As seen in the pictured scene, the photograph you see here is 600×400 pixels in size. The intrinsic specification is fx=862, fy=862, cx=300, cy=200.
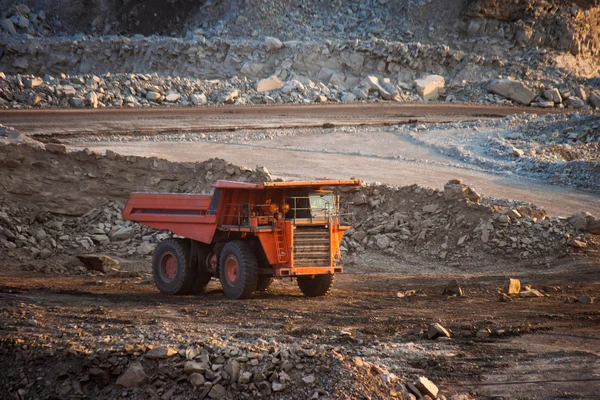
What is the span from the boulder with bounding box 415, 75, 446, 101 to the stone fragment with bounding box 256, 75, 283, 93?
7326 millimetres

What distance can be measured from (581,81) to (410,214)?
30.0m

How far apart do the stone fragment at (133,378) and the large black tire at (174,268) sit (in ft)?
19.3

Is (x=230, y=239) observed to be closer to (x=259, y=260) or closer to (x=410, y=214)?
(x=259, y=260)

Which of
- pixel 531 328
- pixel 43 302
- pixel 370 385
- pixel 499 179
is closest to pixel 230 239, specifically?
pixel 43 302

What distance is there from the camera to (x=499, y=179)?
25.8 meters

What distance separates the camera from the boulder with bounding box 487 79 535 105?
42.5 meters

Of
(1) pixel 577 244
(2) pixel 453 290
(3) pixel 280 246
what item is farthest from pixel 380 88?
(3) pixel 280 246

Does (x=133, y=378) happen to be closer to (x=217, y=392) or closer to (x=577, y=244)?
(x=217, y=392)

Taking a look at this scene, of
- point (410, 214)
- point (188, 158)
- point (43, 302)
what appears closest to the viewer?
point (43, 302)

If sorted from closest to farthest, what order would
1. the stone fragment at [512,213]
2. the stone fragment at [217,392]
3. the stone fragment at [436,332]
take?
1. the stone fragment at [217,392]
2. the stone fragment at [436,332]
3. the stone fragment at [512,213]

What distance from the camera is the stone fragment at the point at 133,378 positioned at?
9.20m

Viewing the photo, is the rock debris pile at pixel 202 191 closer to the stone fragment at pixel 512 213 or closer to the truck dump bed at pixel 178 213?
the stone fragment at pixel 512 213

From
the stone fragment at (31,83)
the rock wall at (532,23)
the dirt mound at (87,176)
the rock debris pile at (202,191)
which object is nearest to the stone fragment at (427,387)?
the rock debris pile at (202,191)

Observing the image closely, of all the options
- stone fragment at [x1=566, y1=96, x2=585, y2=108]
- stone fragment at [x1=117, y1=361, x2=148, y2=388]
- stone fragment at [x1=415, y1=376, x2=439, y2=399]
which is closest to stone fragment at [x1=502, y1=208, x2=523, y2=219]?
stone fragment at [x1=415, y1=376, x2=439, y2=399]
